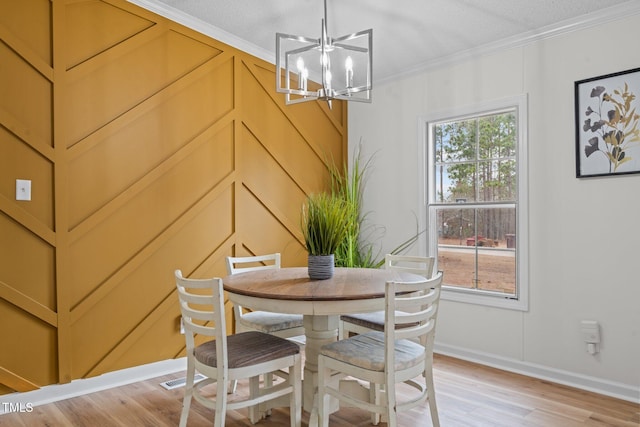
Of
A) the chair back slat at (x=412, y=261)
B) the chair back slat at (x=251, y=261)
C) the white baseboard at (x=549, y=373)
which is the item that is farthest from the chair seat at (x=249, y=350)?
the white baseboard at (x=549, y=373)

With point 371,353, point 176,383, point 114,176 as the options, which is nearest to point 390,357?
point 371,353

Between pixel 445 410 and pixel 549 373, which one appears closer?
pixel 445 410

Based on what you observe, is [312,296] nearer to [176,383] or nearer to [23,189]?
[176,383]

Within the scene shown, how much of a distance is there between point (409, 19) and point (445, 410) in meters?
2.72

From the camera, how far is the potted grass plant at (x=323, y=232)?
243 cm

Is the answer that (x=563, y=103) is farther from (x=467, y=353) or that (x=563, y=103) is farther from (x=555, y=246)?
(x=467, y=353)

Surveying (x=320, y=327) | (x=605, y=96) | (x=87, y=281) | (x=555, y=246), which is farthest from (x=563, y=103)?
(x=87, y=281)

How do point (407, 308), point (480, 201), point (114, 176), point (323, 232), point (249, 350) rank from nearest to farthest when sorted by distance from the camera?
point (407, 308) → point (249, 350) → point (323, 232) → point (114, 176) → point (480, 201)

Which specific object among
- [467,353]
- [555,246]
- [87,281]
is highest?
[555,246]

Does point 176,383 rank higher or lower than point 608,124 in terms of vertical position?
lower

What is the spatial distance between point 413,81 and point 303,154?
1.24 meters

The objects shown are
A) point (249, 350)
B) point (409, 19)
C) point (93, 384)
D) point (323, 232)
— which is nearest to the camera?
point (249, 350)

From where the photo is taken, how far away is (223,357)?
201 cm

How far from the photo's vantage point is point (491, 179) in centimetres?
357
